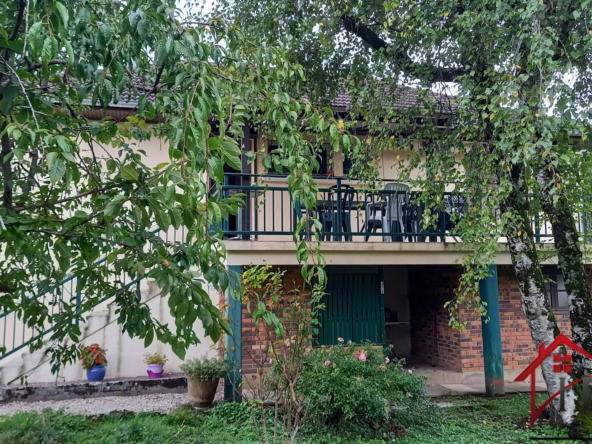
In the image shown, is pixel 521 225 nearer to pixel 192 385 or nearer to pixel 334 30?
pixel 334 30

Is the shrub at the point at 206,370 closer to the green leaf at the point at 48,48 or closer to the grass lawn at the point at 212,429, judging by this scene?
the grass lawn at the point at 212,429

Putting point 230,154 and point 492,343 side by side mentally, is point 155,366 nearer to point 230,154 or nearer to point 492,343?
point 492,343

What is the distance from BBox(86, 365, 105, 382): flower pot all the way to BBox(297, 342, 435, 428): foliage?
3926 millimetres

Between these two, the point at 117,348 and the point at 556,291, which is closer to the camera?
the point at 117,348

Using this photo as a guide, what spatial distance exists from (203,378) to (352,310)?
3.03m

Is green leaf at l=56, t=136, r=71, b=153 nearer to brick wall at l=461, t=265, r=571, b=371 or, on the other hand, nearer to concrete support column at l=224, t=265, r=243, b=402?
concrete support column at l=224, t=265, r=243, b=402

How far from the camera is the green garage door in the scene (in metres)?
8.52

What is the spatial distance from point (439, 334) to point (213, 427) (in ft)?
18.1

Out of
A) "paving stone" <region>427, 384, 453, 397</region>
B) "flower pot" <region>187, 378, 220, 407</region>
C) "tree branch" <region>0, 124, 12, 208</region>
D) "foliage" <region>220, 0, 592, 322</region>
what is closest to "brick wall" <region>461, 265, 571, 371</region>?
"paving stone" <region>427, 384, 453, 397</region>

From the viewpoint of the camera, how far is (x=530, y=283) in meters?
5.89

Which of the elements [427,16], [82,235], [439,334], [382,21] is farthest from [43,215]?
[439,334]

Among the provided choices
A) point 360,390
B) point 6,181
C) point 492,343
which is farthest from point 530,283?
point 6,181

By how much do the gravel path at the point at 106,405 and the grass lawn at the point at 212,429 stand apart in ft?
1.70

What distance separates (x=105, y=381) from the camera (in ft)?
26.1
